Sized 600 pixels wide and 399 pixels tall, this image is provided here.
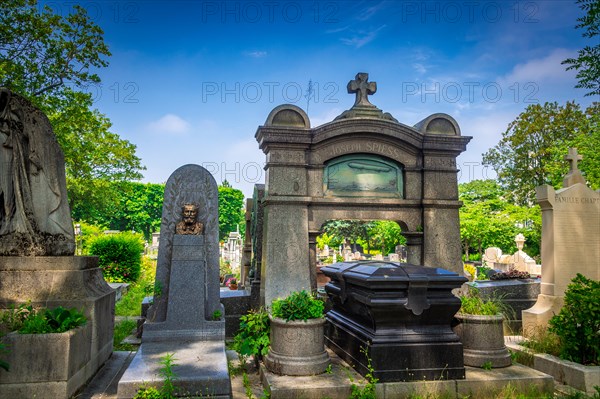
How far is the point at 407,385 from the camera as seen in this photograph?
4.91 metres

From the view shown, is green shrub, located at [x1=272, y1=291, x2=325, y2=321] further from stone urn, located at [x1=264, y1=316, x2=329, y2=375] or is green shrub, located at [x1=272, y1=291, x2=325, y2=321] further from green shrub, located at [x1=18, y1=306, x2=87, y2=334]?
green shrub, located at [x1=18, y1=306, x2=87, y2=334]

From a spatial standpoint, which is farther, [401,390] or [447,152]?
[447,152]

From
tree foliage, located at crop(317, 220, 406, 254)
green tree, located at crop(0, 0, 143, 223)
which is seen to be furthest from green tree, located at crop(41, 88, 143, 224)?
tree foliage, located at crop(317, 220, 406, 254)

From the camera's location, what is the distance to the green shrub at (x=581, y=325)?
5395mm

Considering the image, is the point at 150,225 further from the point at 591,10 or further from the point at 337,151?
the point at 591,10

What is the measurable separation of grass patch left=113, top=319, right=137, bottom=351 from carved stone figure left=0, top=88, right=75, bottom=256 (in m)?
2.57

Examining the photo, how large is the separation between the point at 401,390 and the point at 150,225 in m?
50.1

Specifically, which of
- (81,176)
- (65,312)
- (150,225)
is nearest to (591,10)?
(65,312)

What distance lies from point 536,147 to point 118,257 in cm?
2714

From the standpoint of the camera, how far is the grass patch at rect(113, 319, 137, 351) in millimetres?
7248

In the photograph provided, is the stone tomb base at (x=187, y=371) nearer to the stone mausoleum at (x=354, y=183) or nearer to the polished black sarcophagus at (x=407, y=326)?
the polished black sarcophagus at (x=407, y=326)

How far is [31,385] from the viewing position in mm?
4082

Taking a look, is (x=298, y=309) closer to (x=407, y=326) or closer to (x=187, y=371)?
(x=407, y=326)

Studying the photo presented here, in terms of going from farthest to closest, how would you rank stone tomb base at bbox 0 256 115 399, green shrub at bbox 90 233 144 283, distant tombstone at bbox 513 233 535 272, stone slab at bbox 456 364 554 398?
distant tombstone at bbox 513 233 535 272 → green shrub at bbox 90 233 144 283 → stone slab at bbox 456 364 554 398 → stone tomb base at bbox 0 256 115 399
